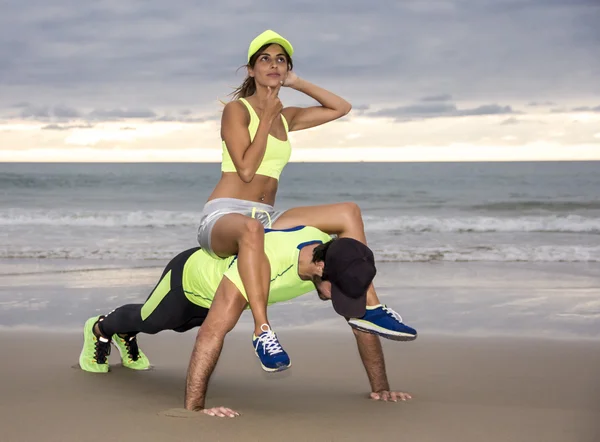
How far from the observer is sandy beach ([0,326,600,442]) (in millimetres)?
3914

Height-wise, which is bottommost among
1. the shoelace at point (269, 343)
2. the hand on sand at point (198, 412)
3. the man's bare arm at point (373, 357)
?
the hand on sand at point (198, 412)

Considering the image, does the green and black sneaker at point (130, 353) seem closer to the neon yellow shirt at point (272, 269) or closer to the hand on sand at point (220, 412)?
the neon yellow shirt at point (272, 269)

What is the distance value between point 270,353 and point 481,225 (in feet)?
A: 55.0

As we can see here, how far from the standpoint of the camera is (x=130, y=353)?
17.6 ft

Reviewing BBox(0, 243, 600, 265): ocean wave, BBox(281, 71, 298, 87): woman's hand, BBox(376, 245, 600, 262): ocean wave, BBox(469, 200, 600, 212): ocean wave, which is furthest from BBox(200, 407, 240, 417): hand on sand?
BBox(469, 200, 600, 212): ocean wave

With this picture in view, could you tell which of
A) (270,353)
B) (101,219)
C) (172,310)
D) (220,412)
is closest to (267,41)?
(172,310)

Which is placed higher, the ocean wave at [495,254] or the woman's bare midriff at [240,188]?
the woman's bare midriff at [240,188]

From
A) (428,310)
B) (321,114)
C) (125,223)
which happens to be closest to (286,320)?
(428,310)

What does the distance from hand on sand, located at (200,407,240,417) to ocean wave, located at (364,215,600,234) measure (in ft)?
47.8

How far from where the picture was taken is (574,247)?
47.9 ft

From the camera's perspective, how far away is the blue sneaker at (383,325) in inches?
167

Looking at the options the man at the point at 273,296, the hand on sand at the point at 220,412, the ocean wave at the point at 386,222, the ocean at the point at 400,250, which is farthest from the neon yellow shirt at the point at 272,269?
the ocean wave at the point at 386,222

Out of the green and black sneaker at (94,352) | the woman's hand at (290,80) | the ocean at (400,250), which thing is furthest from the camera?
the ocean at (400,250)

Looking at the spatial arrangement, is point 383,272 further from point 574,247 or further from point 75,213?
point 75,213
